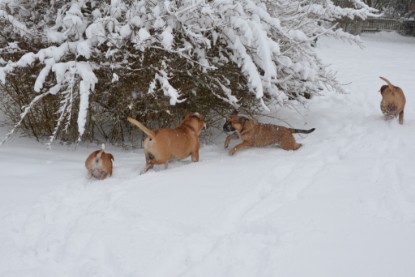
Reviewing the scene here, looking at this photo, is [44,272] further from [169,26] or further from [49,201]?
[169,26]

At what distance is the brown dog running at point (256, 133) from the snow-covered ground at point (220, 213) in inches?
5.9

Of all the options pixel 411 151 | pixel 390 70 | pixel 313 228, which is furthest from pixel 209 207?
pixel 390 70

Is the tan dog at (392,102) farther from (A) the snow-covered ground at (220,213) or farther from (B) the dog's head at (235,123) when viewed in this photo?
(B) the dog's head at (235,123)

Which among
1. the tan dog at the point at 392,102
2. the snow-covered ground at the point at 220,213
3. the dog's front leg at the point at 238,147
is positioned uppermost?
the tan dog at the point at 392,102

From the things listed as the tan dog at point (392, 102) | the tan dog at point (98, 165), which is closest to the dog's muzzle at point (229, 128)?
the tan dog at point (98, 165)

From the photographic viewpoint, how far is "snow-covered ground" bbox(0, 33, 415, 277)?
321cm

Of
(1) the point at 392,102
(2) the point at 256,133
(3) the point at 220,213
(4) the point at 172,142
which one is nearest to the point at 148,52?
(4) the point at 172,142

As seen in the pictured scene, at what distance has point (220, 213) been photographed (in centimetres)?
393

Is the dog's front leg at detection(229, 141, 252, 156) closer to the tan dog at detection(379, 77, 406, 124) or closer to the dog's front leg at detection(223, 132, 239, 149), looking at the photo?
the dog's front leg at detection(223, 132, 239, 149)

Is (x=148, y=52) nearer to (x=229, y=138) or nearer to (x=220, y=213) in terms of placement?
(x=229, y=138)

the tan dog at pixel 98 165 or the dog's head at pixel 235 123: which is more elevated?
the dog's head at pixel 235 123

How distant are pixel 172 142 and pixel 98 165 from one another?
0.93 metres

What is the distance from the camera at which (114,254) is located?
11.0 ft

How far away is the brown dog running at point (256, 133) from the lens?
19.6 feet
